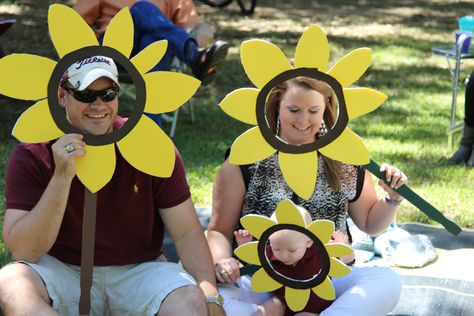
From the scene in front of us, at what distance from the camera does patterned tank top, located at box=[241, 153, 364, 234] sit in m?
3.07

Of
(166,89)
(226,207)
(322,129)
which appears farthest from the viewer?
(226,207)

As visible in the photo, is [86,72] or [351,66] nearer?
[86,72]

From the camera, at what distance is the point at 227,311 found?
115 inches

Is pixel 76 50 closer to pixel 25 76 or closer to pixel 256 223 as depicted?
pixel 25 76

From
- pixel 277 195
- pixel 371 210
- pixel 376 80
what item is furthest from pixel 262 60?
pixel 376 80

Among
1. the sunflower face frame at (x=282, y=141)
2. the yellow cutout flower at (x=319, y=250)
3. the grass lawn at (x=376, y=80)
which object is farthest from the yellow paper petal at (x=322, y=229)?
the grass lawn at (x=376, y=80)

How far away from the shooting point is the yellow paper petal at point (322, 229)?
9.06 feet

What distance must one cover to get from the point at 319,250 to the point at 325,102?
1.53 ft

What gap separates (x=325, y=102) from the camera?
2881mm

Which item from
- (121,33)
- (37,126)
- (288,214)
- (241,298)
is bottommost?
(241,298)

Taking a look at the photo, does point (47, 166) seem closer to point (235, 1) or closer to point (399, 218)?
point (399, 218)

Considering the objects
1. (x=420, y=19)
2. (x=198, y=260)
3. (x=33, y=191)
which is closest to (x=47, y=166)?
(x=33, y=191)

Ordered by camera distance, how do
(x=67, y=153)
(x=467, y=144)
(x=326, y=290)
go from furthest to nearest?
(x=467, y=144), (x=326, y=290), (x=67, y=153)

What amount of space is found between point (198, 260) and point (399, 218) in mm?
1825
